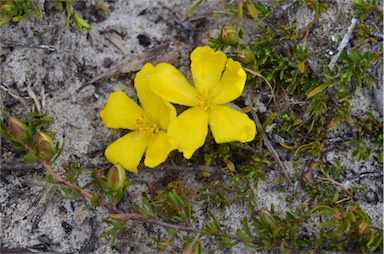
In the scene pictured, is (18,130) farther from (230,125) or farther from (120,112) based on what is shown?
(230,125)

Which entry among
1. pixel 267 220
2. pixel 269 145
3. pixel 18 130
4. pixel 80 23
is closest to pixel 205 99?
pixel 269 145

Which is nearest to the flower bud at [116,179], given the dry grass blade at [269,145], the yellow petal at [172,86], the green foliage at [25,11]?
the yellow petal at [172,86]

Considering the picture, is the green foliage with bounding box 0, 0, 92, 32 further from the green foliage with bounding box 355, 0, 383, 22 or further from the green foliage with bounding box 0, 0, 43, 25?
the green foliage with bounding box 355, 0, 383, 22

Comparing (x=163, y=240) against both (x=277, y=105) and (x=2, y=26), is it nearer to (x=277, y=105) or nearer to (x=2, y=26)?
(x=277, y=105)

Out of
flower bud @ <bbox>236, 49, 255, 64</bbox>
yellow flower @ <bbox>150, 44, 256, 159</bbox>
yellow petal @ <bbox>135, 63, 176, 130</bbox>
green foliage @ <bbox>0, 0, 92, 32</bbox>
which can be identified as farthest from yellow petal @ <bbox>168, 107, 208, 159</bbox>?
green foliage @ <bbox>0, 0, 92, 32</bbox>

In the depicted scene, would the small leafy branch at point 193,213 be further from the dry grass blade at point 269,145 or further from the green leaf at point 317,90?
the green leaf at point 317,90

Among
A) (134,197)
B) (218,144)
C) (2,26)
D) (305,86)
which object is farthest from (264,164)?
(2,26)

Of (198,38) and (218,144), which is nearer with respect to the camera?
(218,144)
